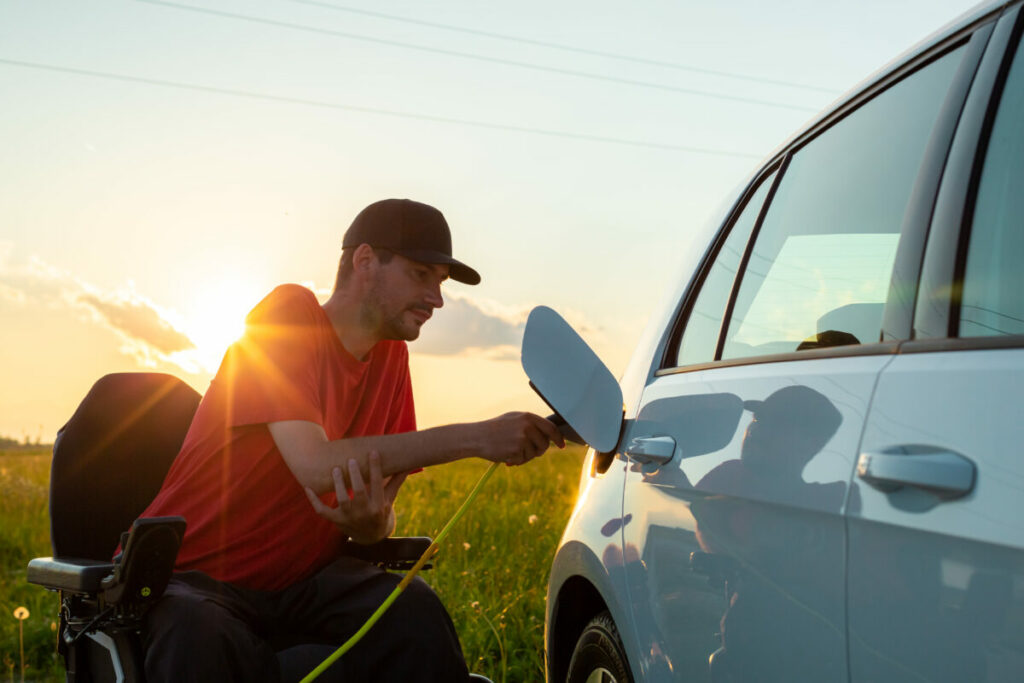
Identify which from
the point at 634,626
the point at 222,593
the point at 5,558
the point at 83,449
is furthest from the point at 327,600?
the point at 5,558

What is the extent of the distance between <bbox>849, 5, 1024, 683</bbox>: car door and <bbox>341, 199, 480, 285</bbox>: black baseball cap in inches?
69.7

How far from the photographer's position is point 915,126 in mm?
1696

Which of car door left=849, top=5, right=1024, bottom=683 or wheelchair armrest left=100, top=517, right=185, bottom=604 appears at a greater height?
car door left=849, top=5, right=1024, bottom=683

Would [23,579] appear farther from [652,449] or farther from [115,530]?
[652,449]

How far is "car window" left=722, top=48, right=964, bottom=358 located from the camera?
1664mm

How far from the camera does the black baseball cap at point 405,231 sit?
3029 mm

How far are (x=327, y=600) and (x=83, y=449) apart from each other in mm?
854

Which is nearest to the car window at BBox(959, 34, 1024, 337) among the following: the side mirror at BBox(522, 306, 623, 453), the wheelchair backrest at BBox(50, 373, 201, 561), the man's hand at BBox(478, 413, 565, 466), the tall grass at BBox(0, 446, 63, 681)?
the side mirror at BBox(522, 306, 623, 453)

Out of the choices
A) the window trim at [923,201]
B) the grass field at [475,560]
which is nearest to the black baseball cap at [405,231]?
the window trim at [923,201]

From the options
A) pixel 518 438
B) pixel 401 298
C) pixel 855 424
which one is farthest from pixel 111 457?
pixel 855 424

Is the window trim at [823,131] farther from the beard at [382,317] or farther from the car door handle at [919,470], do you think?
the beard at [382,317]

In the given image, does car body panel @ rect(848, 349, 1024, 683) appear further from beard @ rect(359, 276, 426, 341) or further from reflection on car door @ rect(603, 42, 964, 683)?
beard @ rect(359, 276, 426, 341)

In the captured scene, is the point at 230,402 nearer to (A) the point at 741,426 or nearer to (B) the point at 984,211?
(A) the point at 741,426

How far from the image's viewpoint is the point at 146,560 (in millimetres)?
2393
